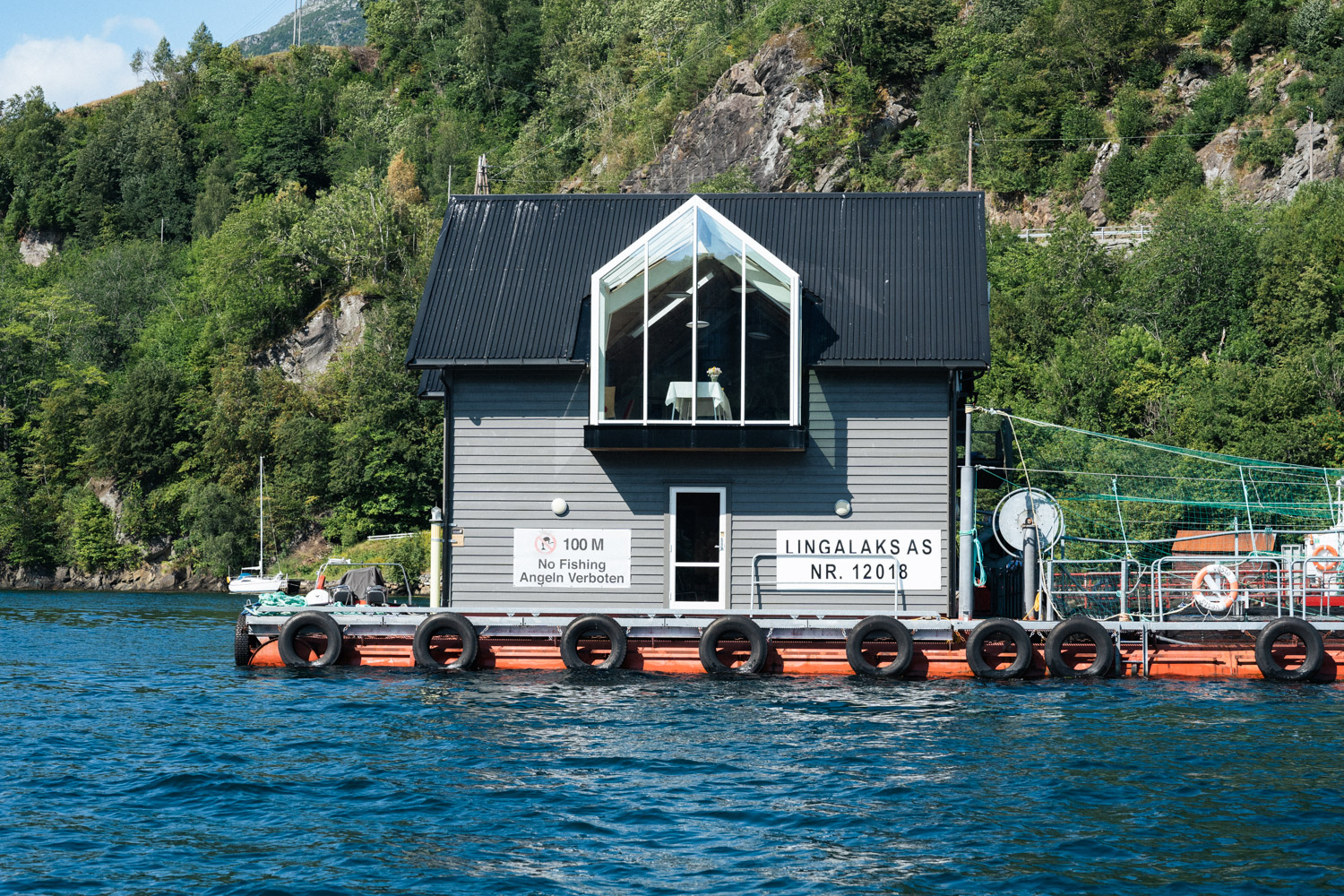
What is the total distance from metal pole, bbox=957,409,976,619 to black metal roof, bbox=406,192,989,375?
5.98 ft

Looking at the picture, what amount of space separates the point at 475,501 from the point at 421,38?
107417 millimetres

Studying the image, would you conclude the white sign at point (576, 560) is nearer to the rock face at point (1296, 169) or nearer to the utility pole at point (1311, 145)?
the rock face at point (1296, 169)

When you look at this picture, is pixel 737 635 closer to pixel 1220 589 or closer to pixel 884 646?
pixel 884 646

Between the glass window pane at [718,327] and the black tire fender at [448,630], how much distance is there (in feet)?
16.5

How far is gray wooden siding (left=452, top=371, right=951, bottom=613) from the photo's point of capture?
66.1 feet

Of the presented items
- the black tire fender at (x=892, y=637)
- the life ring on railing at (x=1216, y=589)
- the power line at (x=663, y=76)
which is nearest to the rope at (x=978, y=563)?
the black tire fender at (x=892, y=637)

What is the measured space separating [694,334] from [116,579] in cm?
5072

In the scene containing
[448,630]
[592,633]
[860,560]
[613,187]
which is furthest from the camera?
[613,187]

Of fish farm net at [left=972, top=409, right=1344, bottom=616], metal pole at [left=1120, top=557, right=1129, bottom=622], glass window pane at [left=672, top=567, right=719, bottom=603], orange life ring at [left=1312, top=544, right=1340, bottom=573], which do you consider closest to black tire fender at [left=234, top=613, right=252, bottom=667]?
glass window pane at [left=672, top=567, right=719, bottom=603]

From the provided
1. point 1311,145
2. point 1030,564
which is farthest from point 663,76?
point 1030,564

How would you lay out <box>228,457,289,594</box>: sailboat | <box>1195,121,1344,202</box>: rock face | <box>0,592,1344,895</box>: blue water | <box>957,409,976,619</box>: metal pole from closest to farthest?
1. <box>0,592,1344,895</box>: blue water
2. <box>957,409,976,619</box>: metal pole
3. <box>228,457,289,594</box>: sailboat
4. <box>1195,121,1344,202</box>: rock face

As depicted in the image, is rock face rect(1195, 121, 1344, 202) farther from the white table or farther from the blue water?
the white table

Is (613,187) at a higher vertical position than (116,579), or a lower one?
higher

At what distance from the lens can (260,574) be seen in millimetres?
52125
